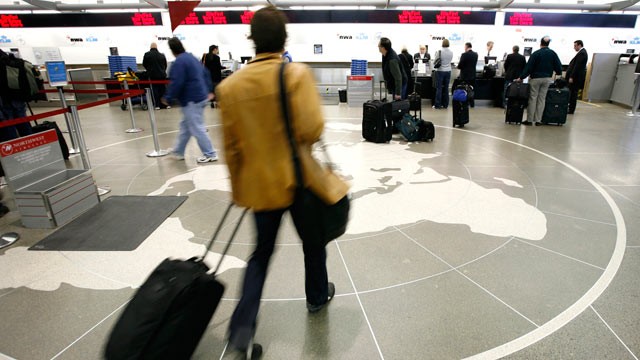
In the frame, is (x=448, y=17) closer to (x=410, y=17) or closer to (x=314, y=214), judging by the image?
(x=410, y=17)

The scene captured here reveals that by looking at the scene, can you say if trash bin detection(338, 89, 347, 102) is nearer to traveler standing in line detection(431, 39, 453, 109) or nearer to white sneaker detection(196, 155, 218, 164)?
traveler standing in line detection(431, 39, 453, 109)

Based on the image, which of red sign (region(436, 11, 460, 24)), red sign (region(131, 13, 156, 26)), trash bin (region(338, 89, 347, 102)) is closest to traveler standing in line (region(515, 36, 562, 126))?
trash bin (region(338, 89, 347, 102))

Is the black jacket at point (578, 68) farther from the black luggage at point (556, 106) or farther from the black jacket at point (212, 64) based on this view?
the black jacket at point (212, 64)

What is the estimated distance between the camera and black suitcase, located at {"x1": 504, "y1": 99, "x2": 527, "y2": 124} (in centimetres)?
766

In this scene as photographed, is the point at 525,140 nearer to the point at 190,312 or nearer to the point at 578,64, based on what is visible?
the point at 578,64

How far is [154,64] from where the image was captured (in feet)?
34.3

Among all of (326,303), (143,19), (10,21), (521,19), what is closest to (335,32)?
(521,19)

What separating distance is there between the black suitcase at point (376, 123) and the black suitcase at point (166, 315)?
197 inches

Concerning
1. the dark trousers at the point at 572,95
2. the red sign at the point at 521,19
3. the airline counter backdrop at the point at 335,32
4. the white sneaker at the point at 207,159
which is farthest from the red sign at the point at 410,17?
the white sneaker at the point at 207,159

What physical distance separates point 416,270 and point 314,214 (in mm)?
1425

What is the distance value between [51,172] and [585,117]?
1026 cm

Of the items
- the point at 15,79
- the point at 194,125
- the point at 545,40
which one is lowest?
the point at 194,125

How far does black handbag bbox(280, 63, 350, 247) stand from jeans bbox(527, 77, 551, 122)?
736 cm

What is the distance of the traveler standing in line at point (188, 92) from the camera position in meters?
4.77
